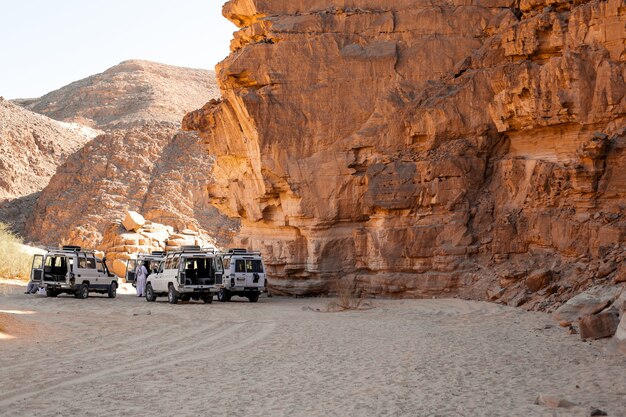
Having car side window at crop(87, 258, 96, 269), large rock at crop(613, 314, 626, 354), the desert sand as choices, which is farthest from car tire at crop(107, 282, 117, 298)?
large rock at crop(613, 314, 626, 354)

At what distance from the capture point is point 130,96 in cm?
10100

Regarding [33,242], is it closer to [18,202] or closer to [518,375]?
[18,202]

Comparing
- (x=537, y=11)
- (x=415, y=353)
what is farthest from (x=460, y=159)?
A: (x=415, y=353)

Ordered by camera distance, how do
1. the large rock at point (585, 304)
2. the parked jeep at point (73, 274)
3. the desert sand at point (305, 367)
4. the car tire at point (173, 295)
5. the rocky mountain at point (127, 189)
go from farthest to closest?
1. the rocky mountain at point (127, 189)
2. the parked jeep at point (73, 274)
3. the car tire at point (173, 295)
4. the large rock at point (585, 304)
5. the desert sand at point (305, 367)

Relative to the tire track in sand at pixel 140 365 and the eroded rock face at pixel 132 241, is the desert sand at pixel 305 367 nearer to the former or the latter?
the tire track in sand at pixel 140 365

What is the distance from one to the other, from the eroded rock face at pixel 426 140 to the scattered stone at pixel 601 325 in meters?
6.70

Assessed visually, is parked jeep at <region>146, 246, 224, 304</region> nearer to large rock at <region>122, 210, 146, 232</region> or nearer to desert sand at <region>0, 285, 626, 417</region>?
desert sand at <region>0, 285, 626, 417</region>

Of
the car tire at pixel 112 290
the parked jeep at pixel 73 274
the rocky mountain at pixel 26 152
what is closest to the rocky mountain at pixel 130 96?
the rocky mountain at pixel 26 152

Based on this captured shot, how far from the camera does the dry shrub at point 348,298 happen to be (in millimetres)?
24564

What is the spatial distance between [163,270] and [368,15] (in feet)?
43.8

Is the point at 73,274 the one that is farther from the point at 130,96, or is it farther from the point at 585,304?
the point at 130,96

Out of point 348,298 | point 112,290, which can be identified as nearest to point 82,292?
point 112,290

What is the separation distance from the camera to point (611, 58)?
23609 millimetres

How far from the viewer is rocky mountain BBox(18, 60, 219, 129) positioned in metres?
95.3
